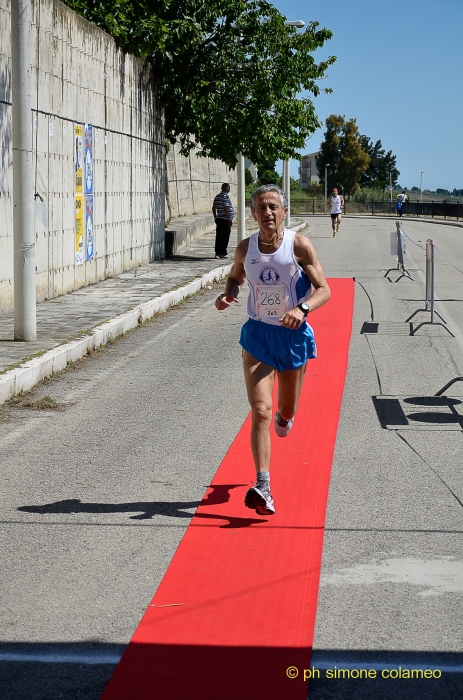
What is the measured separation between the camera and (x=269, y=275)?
571 centimetres

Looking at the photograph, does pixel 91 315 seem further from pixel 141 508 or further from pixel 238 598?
pixel 238 598

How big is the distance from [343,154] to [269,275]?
10244 centimetres

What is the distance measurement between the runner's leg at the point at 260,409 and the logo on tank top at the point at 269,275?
471mm

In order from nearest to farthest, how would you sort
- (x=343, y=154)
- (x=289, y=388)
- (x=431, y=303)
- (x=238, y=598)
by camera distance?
1. (x=238, y=598)
2. (x=289, y=388)
3. (x=431, y=303)
4. (x=343, y=154)

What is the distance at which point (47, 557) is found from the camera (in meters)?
4.87

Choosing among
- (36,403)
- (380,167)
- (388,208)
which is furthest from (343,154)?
(36,403)

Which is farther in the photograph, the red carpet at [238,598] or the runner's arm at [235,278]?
the runner's arm at [235,278]

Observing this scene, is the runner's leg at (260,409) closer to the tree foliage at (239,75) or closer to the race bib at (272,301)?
the race bib at (272,301)

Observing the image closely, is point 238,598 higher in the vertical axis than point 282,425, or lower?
lower

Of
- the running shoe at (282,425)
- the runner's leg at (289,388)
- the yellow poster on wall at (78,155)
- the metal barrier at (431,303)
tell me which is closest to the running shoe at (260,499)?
the runner's leg at (289,388)

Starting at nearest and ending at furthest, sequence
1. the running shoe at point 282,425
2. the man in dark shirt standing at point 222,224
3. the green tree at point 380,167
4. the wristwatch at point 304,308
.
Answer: the wristwatch at point 304,308, the running shoe at point 282,425, the man in dark shirt standing at point 222,224, the green tree at point 380,167

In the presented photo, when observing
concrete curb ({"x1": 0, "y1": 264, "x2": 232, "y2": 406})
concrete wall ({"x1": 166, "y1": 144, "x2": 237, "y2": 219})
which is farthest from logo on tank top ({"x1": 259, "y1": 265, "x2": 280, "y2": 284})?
concrete wall ({"x1": 166, "y1": 144, "x2": 237, "y2": 219})

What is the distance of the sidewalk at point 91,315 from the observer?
9500 mm

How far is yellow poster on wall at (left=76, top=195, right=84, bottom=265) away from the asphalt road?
5.24 m
